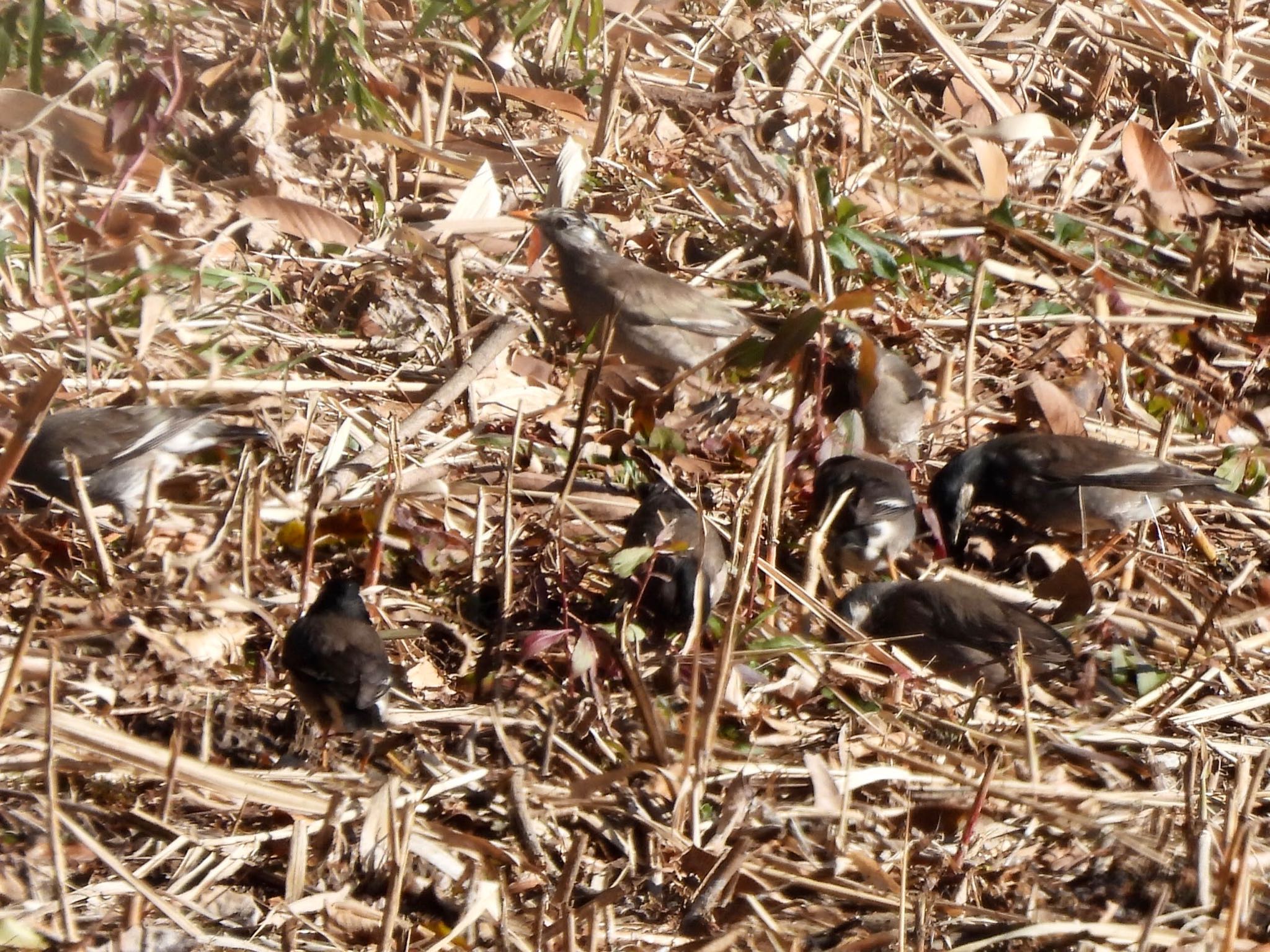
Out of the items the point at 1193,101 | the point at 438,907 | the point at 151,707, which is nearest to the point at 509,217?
the point at 151,707

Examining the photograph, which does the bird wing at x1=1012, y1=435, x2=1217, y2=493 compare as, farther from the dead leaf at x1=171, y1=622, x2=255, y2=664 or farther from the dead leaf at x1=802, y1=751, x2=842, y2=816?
the dead leaf at x1=171, y1=622, x2=255, y2=664

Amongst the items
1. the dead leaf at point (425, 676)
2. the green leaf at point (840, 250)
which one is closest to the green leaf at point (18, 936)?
the dead leaf at point (425, 676)

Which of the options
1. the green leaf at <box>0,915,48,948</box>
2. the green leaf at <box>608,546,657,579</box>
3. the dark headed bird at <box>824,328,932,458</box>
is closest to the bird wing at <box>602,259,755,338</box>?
the dark headed bird at <box>824,328,932,458</box>

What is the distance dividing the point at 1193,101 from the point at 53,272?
6.52 meters

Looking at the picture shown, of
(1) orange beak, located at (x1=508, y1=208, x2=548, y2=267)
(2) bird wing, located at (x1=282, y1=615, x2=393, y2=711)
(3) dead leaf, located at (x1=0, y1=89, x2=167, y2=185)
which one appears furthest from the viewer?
(1) orange beak, located at (x1=508, y1=208, x2=548, y2=267)

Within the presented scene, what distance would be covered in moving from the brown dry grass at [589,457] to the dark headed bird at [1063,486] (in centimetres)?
23

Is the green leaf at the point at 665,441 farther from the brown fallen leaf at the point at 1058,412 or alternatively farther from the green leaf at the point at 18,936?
the green leaf at the point at 18,936

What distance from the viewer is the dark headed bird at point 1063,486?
4793mm

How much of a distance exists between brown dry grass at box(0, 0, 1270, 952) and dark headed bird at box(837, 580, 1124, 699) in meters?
0.13

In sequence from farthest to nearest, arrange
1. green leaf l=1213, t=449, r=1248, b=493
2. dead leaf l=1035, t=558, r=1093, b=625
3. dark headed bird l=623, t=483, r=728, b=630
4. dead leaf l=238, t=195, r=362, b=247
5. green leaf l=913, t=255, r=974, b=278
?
green leaf l=913, t=255, r=974, b=278 → dead leaf l=238, t=195, r=362, b=247 → green leaf l=1213, t=449, r=1248, b=493 → dead leaf l=1035, t=558, r=1093, b=625 → dark headed bird l=623, t=483, r=728, b=630

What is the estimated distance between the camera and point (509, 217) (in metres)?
6.24

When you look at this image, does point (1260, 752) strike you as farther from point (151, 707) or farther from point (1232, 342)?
point (151, 707)

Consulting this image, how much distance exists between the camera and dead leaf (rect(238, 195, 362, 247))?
564cm

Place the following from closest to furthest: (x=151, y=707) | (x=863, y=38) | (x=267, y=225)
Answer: (x=151, y=707) → (x=267, y=225) → (x=863, y=38)
